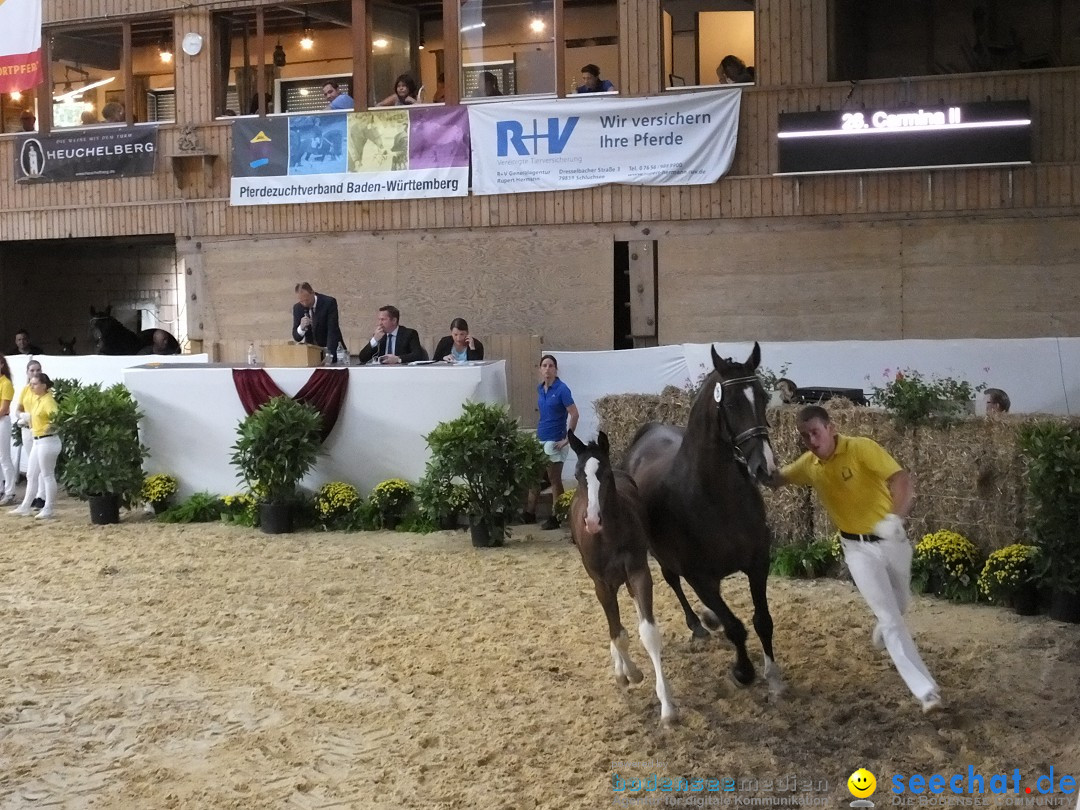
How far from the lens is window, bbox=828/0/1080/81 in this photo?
1633 centimetres

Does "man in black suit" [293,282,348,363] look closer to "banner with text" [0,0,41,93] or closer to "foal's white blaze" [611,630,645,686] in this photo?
"banner with text" [0,0,41,93]

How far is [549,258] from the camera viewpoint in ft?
53.9

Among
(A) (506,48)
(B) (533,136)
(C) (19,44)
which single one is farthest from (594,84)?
(C) (19,44)

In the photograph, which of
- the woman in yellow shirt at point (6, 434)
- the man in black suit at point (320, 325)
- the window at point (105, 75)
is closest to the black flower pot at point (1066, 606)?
the man in black suit at point (320, 325)

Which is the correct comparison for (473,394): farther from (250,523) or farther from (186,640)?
(186,640)

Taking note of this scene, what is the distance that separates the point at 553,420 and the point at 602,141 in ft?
18.7

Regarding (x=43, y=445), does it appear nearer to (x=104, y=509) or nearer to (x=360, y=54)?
(x=104, y=509)

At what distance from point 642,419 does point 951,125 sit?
22.3 feet

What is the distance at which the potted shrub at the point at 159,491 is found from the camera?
13.2m

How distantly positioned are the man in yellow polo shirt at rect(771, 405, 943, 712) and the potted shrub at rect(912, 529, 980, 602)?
2.84 meters

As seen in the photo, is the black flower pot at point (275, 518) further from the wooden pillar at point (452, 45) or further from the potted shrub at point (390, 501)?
the wooden pillar at point (452, 45)

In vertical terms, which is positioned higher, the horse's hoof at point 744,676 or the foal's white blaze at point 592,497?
the foal's white blaze at point 592,497

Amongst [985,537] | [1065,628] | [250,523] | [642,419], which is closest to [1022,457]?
[985,537]

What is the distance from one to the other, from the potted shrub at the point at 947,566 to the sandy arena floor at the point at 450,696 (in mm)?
358
